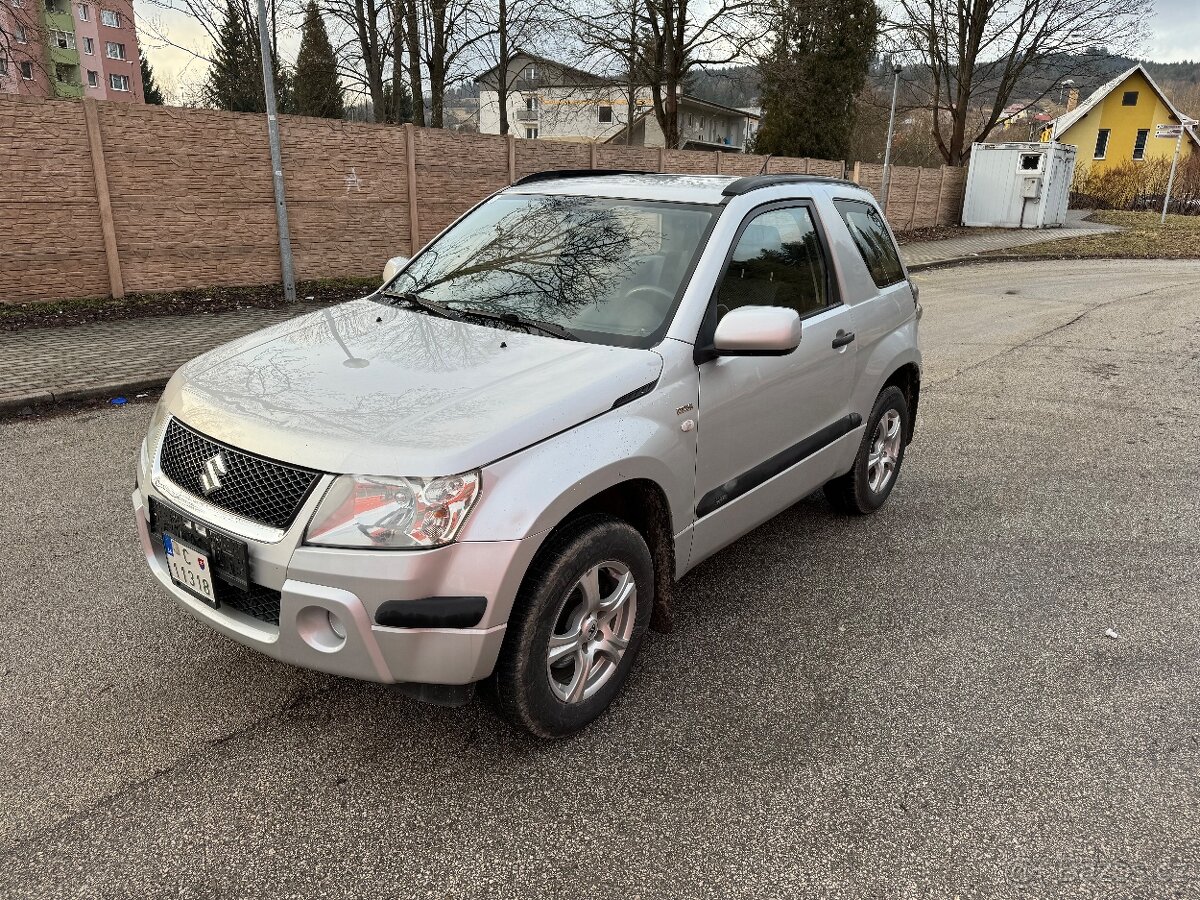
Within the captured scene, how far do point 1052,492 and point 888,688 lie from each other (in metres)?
2.88

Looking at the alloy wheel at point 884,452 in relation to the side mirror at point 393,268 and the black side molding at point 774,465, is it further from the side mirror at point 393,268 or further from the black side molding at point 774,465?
the side mirror at point 393,268

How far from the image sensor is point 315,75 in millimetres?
32062

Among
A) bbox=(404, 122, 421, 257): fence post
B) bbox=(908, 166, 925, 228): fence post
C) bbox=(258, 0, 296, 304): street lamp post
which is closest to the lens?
bbox=(258, 0, 296, 304): street lamp post

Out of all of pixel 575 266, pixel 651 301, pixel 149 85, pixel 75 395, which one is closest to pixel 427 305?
pixel 575 266

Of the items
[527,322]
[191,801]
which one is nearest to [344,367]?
[527,322]

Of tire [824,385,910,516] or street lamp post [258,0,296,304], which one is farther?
street lamp post [258,0,296,304]

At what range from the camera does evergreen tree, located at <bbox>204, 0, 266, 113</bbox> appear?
23.2 meters

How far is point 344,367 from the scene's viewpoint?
2896 millimetres

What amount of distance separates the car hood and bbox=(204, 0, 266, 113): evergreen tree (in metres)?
19.8

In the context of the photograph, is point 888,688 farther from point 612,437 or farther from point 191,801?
point 191,801

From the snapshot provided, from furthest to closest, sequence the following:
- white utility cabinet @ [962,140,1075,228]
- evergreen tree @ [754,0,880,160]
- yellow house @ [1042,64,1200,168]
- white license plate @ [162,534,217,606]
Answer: yellow house @ [1042,64,1200,168] < evergreen tree @ [754,0,880,160] < white utility cabinet @ [962,140,1075,228] < white license plate @ [162,534,217,606]

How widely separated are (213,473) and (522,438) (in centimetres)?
97

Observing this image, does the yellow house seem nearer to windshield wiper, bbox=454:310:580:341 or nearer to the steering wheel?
the steering wheel

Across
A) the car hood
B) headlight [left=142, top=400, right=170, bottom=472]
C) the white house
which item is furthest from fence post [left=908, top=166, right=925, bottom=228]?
headlight [left=142, top=400, right=170, bottom=472]
